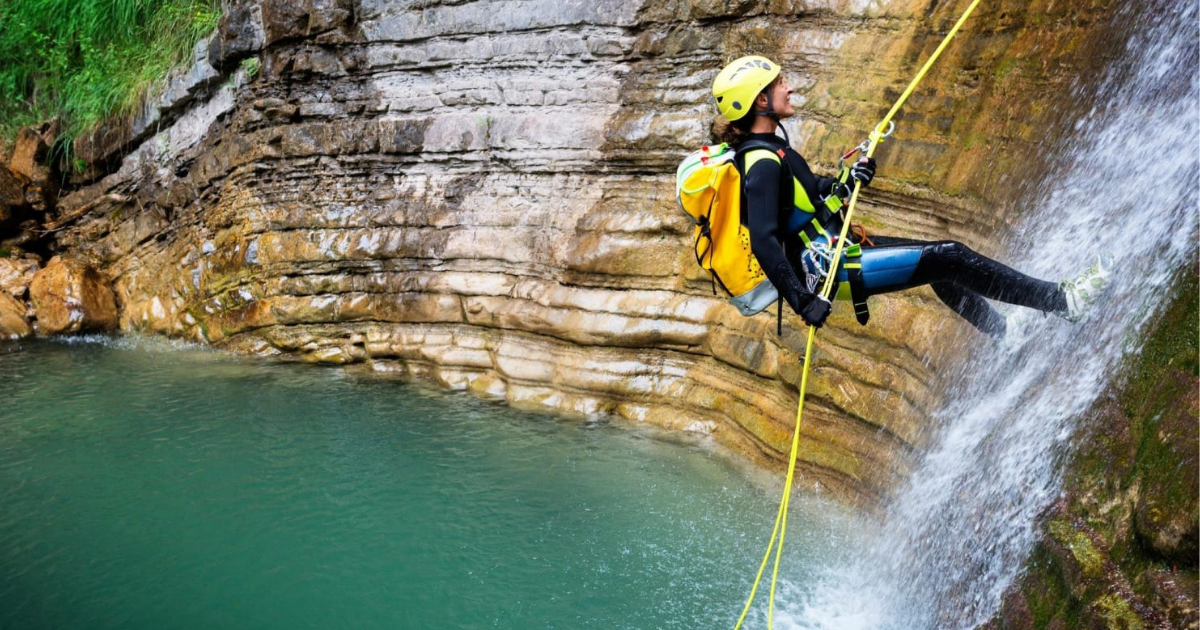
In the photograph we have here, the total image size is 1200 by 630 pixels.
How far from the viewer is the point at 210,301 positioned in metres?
10.7

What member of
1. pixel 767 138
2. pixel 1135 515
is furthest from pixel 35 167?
pixel 1135 515

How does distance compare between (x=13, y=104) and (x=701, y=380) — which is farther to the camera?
(x=13, y=104)

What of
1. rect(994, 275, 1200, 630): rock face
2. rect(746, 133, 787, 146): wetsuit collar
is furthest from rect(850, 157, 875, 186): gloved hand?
rect(994, 275, 1200, 630): rock face

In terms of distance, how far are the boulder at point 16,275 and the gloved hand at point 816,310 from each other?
436 inches

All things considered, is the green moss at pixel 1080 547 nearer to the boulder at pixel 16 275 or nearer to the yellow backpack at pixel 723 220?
the yellow backpack at pixel 723 220

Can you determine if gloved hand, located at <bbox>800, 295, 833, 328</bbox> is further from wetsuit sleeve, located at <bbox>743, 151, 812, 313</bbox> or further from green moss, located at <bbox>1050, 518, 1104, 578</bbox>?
green moss, located at <bbox>1050, 518, 1104, 578</bbox>

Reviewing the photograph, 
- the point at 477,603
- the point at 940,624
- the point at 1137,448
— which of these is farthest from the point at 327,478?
the point at 1137,448

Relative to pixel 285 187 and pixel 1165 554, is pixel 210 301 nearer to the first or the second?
pixel 285 187

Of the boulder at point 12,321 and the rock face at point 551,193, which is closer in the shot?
the rock face at point 551,193

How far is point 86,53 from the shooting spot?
1272cm

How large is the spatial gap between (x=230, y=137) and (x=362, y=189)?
206 centimetres

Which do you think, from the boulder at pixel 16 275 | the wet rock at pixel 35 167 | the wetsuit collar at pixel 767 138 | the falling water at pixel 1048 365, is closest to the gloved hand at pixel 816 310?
the wetsuit collar at pixel 767 138

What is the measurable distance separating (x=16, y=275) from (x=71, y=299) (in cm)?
A: 104

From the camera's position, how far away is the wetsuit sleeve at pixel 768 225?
412cm
